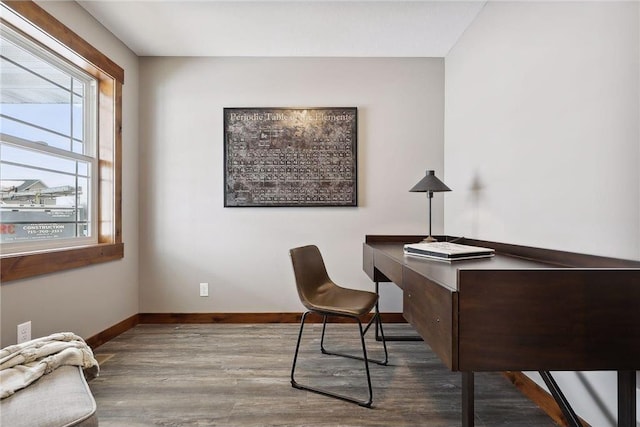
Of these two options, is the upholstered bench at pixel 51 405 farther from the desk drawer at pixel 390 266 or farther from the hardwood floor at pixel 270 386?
the desk drawer at pixel 390 266

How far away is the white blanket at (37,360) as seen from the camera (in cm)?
104

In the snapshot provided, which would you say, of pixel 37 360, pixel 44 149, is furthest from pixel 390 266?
pixel 44 149

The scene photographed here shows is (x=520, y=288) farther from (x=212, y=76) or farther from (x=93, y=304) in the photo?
(x=212, y=76)

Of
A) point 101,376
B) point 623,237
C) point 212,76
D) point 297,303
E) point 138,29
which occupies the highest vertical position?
point 138,29

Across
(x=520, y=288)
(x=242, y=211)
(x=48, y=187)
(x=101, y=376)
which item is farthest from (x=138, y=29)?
(x=520, y=288)

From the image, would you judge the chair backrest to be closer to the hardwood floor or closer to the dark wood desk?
the hardwood floor

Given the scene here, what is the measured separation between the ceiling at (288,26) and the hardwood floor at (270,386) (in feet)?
7.46

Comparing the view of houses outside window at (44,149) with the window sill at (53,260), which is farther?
the view of houses outside window at (44,149)

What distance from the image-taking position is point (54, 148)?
2.02 metres

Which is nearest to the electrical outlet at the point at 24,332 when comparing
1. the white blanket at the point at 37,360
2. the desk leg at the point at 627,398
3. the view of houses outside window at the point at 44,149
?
the view of houses outside window at the point at 44,149

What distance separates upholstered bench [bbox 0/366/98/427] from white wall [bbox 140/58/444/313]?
173 cm

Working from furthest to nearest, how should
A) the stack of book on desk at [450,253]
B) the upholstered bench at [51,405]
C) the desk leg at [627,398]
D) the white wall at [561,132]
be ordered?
the stack of book on desk at [450,253], the white wall at [561,132], the desk leg at [627,398], the upholstered bench at [51,405]

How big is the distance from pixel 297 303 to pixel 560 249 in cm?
195

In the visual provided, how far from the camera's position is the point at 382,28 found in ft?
7.62
